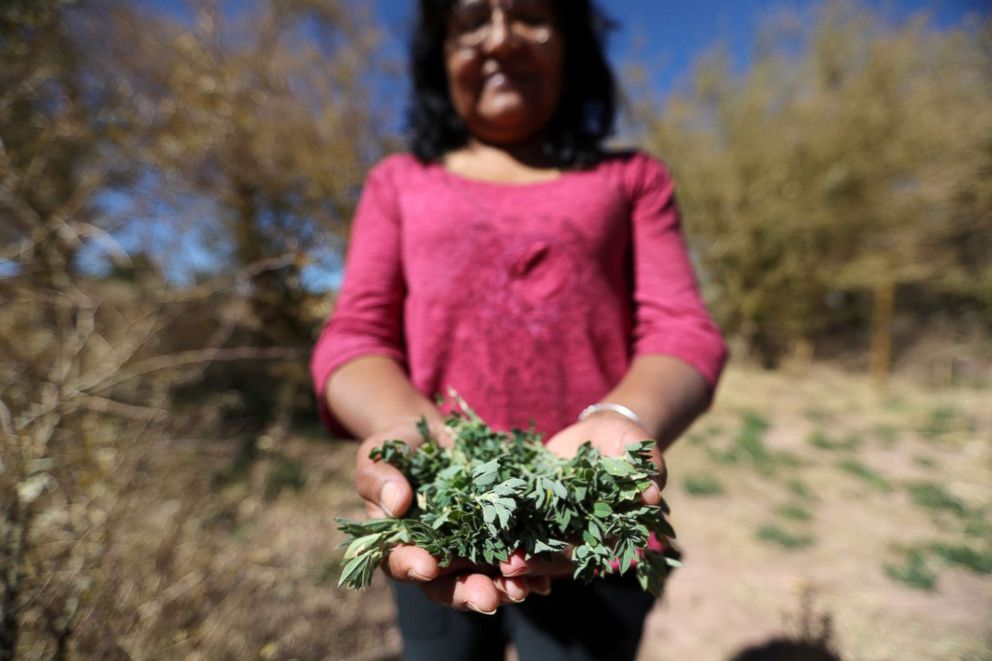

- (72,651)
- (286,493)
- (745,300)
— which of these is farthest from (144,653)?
(745,300)

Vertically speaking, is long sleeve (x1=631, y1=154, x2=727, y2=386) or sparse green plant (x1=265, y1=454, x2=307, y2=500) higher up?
long sleeve (x1=631, y1=154, x2=727, y2=386)

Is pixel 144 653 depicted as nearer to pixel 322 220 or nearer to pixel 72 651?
pixel 72 651

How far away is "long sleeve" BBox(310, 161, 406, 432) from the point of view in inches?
43.8

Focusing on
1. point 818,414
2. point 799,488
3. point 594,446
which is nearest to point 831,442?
point 818,414

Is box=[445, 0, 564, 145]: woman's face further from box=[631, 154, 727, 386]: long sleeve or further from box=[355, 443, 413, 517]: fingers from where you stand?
box=[355, 443, 413, 517]: fingers

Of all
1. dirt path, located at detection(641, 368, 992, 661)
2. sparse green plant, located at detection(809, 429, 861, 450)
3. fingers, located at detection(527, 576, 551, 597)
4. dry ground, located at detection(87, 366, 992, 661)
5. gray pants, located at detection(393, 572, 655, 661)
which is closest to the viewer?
fingers, located at detection(527, 576, 551, 597)

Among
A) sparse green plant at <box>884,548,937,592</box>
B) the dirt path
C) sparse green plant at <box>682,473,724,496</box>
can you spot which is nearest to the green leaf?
the dirt path

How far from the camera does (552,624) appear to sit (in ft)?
3.45

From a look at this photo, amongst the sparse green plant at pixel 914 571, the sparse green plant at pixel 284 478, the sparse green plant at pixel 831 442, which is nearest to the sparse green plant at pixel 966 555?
the sparse green plant at pixel 914 571

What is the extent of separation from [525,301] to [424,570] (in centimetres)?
59

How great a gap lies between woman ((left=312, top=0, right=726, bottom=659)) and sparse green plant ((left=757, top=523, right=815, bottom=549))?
3240mm

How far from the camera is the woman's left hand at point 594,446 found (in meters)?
0.76

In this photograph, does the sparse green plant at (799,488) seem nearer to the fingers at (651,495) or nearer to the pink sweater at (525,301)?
the pink sweater at (525,301)

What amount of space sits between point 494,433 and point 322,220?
5012 millimetres
